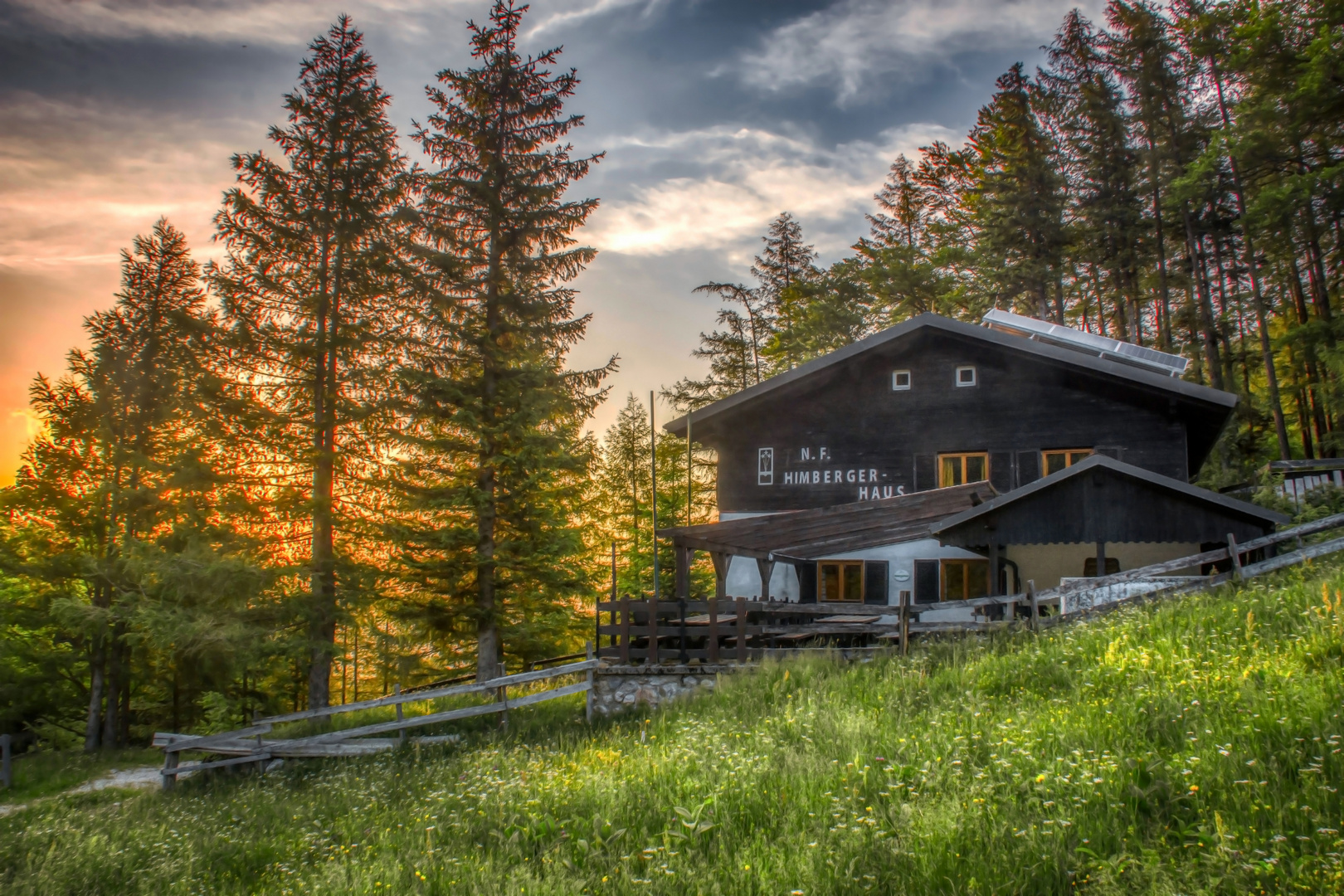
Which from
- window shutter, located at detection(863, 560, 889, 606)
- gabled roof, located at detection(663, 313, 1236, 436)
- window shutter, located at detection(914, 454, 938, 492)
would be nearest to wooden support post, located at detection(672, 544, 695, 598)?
window shutter, located at detection(863, 560, 889, 606)

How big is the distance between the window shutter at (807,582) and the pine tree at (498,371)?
6.73 metres

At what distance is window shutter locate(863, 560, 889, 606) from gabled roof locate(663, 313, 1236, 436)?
6.08 m

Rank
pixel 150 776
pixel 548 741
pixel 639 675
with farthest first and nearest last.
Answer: pixel 150 776
pixel 639 675
pixel 548 741

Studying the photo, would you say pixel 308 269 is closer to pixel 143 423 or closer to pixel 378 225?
pixel 378 225

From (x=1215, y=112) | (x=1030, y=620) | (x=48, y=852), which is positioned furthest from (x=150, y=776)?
(x=1215, y=112)

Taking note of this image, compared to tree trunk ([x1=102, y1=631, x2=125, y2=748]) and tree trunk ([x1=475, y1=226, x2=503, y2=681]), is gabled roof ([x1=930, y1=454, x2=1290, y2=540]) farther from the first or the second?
tree trunk ([x1=102, y1=631, x2=125, y2=748])

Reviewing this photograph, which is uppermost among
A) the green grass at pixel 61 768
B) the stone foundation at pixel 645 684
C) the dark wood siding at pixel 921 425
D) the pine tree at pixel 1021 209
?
the pine tree at pixel 1021 209

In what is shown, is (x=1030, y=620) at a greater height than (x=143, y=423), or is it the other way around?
(x=143, y=423)

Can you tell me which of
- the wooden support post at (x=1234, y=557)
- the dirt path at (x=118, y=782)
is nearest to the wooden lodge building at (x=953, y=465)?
the wooden support post at (x=1234, y=557)

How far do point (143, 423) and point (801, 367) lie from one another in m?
18.8

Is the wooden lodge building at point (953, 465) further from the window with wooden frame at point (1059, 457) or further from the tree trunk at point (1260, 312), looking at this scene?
the tree trunk at point (1260, 312)

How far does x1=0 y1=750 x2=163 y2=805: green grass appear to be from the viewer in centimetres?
1500

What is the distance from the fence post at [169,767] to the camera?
12344 mm

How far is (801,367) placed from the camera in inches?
900
